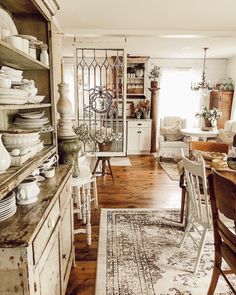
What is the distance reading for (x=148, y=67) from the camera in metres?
6.66

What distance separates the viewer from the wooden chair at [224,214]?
1342 millimetres

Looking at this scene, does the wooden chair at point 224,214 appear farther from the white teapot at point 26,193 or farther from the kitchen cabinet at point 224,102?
the kitchen cabinet at point 224,102

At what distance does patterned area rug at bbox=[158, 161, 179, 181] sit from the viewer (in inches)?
181

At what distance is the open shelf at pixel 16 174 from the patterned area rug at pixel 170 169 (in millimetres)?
3284

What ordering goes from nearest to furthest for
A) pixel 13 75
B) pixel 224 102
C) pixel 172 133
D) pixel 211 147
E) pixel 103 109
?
pixel 13 75 < pixel 211 147 < pixel 103 109 < pixel 172 133 < pixel 224 102

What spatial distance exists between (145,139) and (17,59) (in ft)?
16.5

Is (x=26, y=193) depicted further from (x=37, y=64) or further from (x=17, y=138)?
(x=37, y=64)

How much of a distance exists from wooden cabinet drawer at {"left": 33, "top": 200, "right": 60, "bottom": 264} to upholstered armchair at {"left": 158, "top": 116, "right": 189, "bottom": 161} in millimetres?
4490

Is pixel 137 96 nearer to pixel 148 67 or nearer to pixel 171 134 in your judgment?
pixel 148 67

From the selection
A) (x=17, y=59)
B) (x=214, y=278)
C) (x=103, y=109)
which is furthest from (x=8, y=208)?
(x=103, y=109)

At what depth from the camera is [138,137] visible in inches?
248

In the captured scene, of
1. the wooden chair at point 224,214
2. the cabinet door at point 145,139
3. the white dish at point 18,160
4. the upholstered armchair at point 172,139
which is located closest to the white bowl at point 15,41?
the white dish at point 18,160

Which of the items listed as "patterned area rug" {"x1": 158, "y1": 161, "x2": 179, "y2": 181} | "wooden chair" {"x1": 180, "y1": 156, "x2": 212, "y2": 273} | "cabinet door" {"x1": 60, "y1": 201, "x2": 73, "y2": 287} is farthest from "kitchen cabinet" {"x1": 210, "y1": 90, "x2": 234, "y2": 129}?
"cabinet door" {"x1": 60, "y1": 201, "x2": 73, "y2": 287}

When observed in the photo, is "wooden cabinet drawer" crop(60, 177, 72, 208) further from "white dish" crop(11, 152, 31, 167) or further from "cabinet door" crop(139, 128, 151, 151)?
"cabinet door" crop(139, 128, 151, 151)
